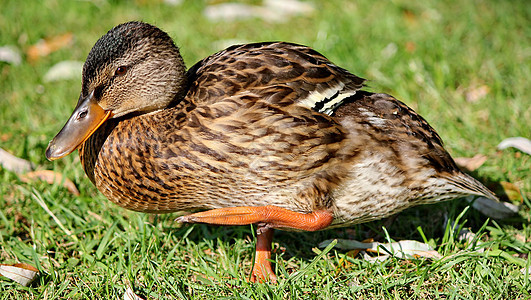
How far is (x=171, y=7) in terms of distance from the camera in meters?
6.15

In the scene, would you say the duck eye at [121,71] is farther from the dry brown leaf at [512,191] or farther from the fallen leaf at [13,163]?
the dry brown leaf at [512,191]

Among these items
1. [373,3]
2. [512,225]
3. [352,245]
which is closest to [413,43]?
[373,3]

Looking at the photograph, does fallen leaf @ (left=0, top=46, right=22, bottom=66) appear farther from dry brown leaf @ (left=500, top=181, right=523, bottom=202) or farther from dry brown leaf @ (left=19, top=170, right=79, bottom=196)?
dry brown leaf @ (left=500, top=181, right=523, bottom=202)

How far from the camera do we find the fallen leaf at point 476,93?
4.65 metres

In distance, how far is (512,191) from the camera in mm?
3641

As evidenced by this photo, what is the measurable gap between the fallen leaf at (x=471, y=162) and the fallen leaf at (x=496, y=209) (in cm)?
33

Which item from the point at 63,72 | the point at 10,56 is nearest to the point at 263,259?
the point at 63,72

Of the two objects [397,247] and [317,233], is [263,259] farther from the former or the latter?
[397,247]

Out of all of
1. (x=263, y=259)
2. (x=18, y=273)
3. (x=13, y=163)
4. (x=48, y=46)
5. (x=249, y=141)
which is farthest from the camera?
→ (x=48, y=46)

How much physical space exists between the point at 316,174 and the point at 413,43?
285cm

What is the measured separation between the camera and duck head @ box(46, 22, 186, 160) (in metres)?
2.89

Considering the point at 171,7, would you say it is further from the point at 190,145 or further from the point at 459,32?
the point at 190,145

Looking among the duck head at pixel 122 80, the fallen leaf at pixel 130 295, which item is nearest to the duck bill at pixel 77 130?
the duck head at pixel 122 80

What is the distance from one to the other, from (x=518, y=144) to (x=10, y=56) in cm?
430
